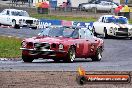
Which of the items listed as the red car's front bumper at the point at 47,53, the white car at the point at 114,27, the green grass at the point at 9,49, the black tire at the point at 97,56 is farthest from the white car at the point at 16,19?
the red car's front bumper at the point at 47,53

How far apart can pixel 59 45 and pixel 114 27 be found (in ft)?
54.3

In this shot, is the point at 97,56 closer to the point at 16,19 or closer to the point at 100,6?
the point at 16,19

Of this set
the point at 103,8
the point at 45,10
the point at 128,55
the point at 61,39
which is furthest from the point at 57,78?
the point at 103,8

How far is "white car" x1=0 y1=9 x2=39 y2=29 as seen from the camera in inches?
1705

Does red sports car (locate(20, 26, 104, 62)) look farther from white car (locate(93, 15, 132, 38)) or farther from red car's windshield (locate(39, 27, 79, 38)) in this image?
white car (locate(93, 15, 132, 38))

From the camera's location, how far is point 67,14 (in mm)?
60281

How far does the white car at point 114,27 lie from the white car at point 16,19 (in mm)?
8056

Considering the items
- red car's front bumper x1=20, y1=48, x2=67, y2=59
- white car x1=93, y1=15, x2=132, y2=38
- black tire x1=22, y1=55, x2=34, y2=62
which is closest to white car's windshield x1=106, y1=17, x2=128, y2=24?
white car x1=93, y1=15, x2=132, y2=38

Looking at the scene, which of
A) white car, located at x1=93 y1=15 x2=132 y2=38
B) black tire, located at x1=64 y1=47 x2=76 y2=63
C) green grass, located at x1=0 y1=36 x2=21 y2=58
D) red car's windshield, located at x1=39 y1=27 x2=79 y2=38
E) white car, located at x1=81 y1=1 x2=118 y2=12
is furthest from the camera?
white car, located at x1=81 y1=1 x2=118 y2=12

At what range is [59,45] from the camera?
19781mm

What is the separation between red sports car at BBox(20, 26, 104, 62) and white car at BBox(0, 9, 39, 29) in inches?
852

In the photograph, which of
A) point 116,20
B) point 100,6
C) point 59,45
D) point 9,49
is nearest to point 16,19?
point 116,20

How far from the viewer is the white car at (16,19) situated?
4331 cm

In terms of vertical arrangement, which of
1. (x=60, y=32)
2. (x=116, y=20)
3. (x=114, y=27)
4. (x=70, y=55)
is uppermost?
(x=60, y=32)
